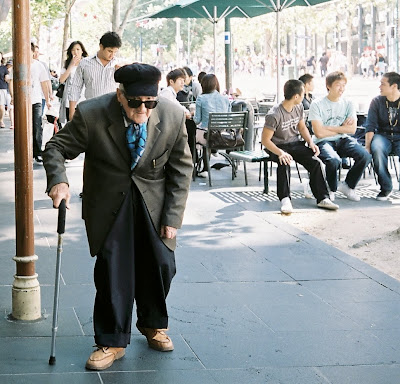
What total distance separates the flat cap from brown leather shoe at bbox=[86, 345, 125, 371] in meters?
1.42

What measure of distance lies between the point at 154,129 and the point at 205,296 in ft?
6.42

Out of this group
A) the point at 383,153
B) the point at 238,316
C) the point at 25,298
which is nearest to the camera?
the point at 25,298

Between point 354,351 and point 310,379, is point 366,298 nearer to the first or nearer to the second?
point 354,351

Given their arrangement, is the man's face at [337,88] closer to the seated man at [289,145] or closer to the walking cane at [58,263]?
the seated man at [289,145]

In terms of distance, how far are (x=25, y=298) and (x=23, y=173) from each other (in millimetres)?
805

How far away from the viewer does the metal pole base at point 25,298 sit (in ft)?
Result: 19.7

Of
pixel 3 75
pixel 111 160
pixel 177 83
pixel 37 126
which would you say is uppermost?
pixel 3 75

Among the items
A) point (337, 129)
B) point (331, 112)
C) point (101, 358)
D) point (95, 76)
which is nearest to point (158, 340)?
point (101, 358)

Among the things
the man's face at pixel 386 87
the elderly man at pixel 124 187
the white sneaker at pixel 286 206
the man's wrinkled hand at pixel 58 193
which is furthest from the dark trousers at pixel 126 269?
the man's face at pixel 386 87

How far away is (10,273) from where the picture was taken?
7.33m

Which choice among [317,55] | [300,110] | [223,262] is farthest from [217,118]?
[317,55]

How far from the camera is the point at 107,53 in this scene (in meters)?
10.9

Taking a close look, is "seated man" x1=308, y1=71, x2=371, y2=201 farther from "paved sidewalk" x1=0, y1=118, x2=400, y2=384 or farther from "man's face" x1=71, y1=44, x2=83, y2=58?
"man's face" x1=71, y1=44, x2=83, y2=58

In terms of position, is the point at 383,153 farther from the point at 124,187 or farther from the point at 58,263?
the point at 58,263
